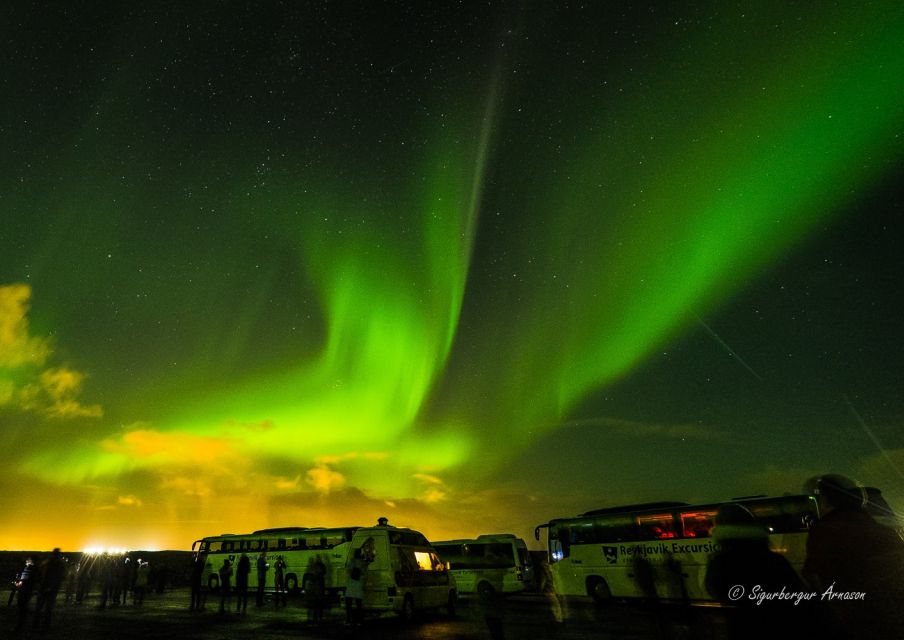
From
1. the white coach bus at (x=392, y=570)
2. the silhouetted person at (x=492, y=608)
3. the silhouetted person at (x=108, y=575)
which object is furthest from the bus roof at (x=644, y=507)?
the silhouetted person at (x=108, y=575)

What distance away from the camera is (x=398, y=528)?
763 inches

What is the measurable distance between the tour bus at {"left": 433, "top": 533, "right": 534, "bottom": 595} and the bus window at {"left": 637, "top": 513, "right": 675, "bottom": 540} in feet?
27.5

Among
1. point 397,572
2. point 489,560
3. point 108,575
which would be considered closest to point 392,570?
point 397,572

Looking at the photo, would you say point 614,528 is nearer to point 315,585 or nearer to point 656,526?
point 656,526

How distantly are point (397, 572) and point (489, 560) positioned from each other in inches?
511

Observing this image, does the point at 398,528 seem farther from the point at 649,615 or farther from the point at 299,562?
the point at 299,562

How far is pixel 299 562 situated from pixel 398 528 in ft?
42.8

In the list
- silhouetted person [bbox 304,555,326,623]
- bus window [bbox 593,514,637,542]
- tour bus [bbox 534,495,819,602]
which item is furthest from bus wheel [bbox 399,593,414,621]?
bus window [bbox 593,514,637,542]

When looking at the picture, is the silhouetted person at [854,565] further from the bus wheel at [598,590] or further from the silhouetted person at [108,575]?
the silhouetted person at [108,575]

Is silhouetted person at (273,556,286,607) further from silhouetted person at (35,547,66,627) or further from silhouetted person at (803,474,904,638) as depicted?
silhouetted person at (803,474,904,638)

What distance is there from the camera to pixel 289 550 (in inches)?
1187

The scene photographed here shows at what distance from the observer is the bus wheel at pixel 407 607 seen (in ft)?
57.4

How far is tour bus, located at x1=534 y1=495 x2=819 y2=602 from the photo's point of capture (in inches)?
787

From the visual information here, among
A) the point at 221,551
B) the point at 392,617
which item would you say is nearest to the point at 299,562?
the point at 221,551
